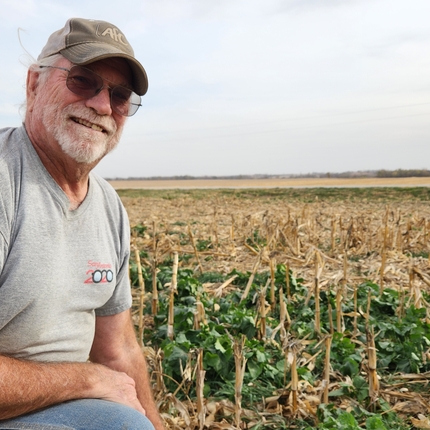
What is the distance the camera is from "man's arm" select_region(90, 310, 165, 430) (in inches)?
115

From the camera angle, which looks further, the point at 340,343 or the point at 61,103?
the point at 340,343

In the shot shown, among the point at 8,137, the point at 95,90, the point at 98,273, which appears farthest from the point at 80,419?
the point at 95,90

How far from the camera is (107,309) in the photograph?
2887 millimetres

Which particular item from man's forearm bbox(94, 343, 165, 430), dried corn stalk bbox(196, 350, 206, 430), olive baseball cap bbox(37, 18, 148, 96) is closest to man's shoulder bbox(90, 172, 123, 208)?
olive baseball cap bbox(37, 18, 148, 96)

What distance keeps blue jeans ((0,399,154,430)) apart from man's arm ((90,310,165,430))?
0.63 m

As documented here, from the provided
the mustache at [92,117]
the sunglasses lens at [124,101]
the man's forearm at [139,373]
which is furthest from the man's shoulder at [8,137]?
the man's forearm at [139,373]

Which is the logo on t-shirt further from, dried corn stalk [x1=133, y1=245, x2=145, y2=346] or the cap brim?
dried corn stalk [x1=133, y1=245, x2=145, y2=346]

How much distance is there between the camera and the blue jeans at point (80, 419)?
216 cm

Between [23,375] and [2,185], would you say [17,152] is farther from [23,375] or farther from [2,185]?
[23,375]

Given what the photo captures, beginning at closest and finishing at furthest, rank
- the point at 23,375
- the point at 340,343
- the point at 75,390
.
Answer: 1. the point at 23,375
2. the point at 75,390
3. the point at 340,343

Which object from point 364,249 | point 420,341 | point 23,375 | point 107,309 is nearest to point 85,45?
point 107,309

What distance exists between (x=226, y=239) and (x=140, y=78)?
8291mm

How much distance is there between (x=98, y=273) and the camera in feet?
8.45

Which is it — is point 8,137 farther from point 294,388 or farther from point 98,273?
point 294,388
